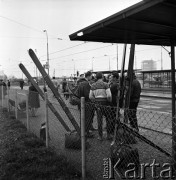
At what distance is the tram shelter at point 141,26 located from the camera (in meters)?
2.65

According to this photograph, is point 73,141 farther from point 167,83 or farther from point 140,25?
point 167,83

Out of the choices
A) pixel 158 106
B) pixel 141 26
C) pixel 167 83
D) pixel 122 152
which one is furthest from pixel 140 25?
pixel 167 83

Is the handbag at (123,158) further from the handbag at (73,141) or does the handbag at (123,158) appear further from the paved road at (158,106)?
the paved road at (158,106)

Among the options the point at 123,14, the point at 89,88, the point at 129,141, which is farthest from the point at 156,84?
the point at 123,14

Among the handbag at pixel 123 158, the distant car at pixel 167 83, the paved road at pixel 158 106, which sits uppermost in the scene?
the distant car at pixel 167 83

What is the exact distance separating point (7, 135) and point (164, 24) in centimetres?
548

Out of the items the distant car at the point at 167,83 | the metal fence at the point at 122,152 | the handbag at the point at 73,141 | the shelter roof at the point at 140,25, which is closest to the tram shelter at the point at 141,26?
the shelter roof at the point at 140,25

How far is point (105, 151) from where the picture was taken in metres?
5.02

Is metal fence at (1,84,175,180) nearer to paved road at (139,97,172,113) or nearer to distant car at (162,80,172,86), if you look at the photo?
paved road at (139,97,172,113)

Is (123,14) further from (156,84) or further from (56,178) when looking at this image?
(156,84)

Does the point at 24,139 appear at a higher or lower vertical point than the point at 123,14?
lower

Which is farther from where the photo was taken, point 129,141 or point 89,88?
point 89,88

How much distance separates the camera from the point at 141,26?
3492mm

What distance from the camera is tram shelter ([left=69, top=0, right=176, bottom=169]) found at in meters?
2.65
